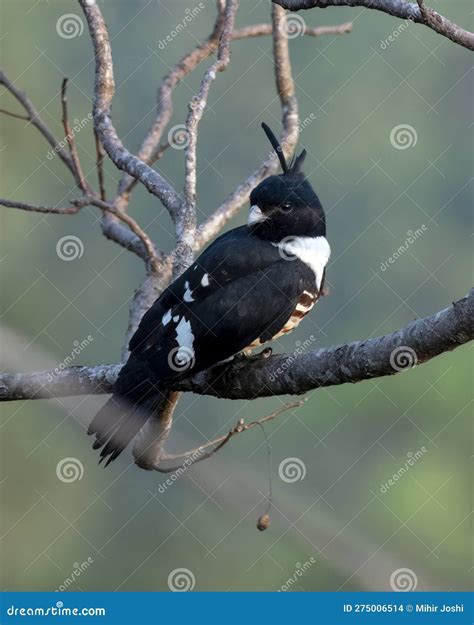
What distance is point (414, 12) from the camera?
2.96 metres

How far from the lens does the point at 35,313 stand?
1133 centimetres

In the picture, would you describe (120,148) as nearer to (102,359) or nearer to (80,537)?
(102,359)

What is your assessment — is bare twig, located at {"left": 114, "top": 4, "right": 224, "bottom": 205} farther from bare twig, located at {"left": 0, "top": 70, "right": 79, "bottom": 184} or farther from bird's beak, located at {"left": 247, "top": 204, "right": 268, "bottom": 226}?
bird's beak, located at {"left": 247, "top": 204, "right": 268, "bottom": 226}

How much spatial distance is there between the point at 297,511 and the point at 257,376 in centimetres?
165

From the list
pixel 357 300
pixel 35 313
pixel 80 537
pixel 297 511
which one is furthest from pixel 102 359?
pixel 297 511

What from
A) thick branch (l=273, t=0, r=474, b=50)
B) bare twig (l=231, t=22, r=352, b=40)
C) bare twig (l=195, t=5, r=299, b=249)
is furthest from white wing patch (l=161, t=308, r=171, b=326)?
bare twig (l=231, t=22, r=352, b=40)

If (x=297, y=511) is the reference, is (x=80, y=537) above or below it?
below

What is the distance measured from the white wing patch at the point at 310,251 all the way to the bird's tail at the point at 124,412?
767mm

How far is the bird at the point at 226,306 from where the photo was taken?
137 inches

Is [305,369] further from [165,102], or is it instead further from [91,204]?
[165,102]

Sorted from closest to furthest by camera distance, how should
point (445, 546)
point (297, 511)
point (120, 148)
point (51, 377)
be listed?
point (51, 377)
point (120, 148)
point (297, 511)
point (445, 546)

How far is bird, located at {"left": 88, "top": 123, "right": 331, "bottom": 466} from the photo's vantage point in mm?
3490

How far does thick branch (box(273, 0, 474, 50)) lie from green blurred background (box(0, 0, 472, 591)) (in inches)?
241

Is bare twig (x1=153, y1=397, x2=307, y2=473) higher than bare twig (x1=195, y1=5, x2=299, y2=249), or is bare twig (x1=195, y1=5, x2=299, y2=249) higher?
bare twig (x1=195, y1=5, x2=299, y2=249)
